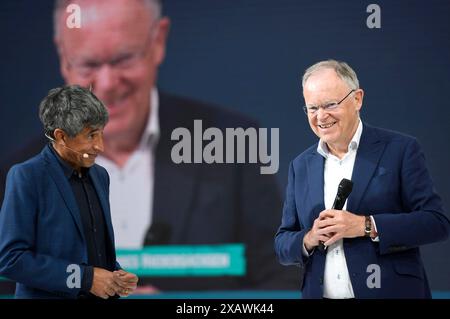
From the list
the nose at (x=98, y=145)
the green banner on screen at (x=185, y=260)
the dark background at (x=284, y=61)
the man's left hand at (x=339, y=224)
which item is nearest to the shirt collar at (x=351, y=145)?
the man's left hand at (x=339, y=224)

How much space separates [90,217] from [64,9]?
233 cm

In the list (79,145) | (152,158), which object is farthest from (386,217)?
(152,158)

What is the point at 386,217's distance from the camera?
83.0 inches

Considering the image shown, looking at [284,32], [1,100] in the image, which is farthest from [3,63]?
[284,32]

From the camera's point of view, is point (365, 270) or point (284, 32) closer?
point (365, 270)

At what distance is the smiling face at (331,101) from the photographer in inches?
88.5

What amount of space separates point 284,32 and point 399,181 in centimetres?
197

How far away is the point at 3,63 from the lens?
4.18 m

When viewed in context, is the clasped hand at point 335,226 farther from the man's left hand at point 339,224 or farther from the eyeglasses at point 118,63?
the eyeglasses at point 118,63

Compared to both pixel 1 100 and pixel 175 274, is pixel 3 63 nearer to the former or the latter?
pixel 1 100

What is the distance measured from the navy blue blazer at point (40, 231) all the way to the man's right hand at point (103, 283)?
2.1 inches

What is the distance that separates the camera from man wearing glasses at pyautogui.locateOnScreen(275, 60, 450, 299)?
2.12m

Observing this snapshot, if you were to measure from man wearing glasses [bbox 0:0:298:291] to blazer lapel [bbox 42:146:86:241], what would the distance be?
1839 mm
